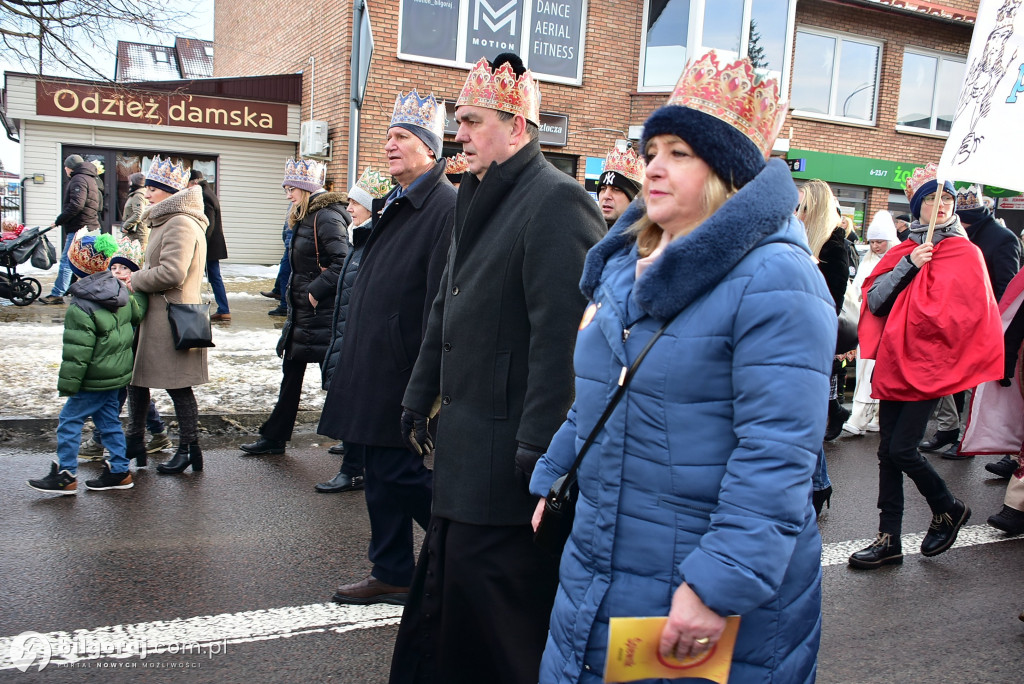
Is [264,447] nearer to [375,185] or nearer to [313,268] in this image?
[313,268]

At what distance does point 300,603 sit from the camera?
3926 millimetres

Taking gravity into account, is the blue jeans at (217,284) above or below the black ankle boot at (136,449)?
above

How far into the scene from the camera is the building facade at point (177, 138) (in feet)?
54.5

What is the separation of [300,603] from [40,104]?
15.7m

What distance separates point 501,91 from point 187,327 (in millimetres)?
3466

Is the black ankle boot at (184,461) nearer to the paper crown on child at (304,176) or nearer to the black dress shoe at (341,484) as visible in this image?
the black dress shoe at (341,484)

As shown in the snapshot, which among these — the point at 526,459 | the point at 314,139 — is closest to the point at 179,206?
the point at 526,459

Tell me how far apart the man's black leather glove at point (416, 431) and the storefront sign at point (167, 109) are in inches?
575

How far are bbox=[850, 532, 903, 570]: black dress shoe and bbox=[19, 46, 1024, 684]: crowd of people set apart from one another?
2 centimetres

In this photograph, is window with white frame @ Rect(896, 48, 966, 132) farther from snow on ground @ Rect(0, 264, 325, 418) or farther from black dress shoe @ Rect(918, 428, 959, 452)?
snow on ground @ Rect(0, 264, 325, 418)

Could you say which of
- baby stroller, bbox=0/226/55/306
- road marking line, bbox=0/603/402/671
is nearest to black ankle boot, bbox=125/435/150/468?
road marking line, bbox=0/603/402/671

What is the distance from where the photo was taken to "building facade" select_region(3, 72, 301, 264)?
16625 millimetres

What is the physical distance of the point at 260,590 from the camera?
4043 millimetres

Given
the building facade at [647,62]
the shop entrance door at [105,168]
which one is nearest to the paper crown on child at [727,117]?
the building facade at [647,62]
